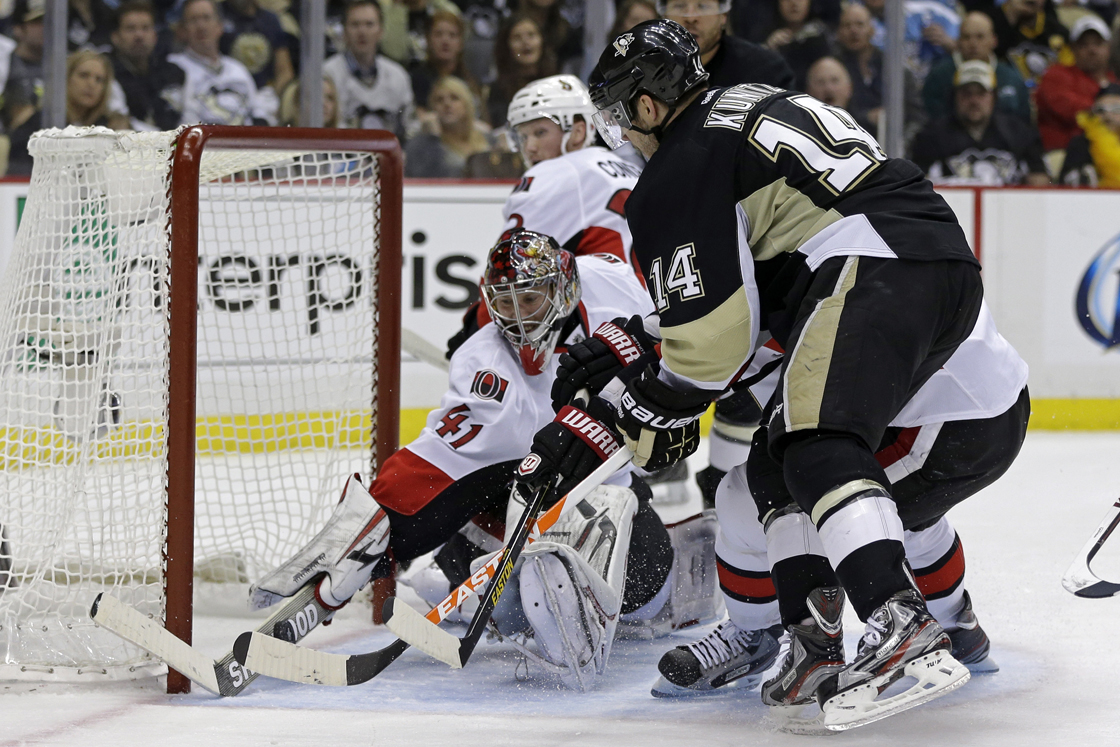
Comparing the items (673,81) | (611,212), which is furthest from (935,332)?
(611,212)

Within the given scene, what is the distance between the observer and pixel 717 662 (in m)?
2.11

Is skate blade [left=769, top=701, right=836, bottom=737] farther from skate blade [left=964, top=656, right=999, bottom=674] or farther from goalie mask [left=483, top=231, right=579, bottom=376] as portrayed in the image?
goalie mask [left=483, top=231, right=579, bottom=376]

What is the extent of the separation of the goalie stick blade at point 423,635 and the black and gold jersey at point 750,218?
0.58 metres

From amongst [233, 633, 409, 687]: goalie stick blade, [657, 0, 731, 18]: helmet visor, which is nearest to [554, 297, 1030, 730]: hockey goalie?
[233, 633, 409, 687]: goalie stick blade

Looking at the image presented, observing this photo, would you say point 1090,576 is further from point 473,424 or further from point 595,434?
point 473,424

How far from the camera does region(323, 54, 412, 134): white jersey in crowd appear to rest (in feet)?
16.8

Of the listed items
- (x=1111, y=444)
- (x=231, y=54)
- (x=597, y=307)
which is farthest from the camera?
(x=231, y=54)

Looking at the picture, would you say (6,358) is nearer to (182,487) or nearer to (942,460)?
(182,487)

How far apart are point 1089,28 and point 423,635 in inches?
189

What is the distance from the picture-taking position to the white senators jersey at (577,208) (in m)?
2.79

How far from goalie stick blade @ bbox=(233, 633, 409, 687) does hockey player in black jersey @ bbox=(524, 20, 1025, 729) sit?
1.91 ft

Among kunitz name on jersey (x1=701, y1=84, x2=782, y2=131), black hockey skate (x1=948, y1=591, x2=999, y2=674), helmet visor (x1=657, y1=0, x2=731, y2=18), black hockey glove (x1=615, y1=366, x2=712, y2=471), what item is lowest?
black hockey skate (x1=948, y1=591, x2=999, y2=674)

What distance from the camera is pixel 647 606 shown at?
8.09 feet

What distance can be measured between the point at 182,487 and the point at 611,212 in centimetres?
114
